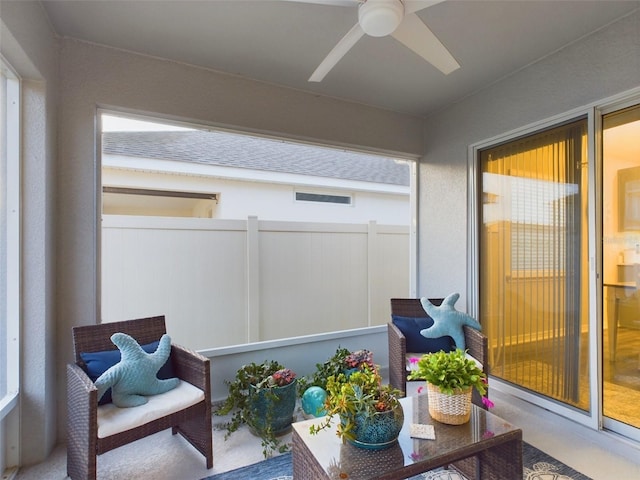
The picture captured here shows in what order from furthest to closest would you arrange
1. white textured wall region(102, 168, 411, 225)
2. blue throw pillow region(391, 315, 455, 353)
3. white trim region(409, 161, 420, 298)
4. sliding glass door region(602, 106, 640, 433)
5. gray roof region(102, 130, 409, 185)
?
1. white trim region(409, 161, 420, 298)
2. white textured wall region(102, 168, 411, 225)
3. gray roof region(102, 130, 409, 185)
4. blue throw pillow region(391, 315, 455, 353)
5. sliding glass door region(602, 106, 640, 433)

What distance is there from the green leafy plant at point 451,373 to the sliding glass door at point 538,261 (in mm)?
1278

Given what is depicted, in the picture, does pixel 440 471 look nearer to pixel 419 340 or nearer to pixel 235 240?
pixel 419 340

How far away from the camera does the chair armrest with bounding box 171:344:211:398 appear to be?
6.34 feet

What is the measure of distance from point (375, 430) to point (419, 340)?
1457mm

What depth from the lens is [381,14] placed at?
146 cm

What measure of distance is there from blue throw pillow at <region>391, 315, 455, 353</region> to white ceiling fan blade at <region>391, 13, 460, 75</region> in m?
1.84

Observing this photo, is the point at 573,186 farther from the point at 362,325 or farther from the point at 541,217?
the point at 362,325

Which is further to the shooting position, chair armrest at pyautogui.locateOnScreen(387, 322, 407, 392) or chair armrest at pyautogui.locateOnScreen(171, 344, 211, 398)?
chair armrest at pyautogui.locateOnScreen(387, 322, 407, 392)

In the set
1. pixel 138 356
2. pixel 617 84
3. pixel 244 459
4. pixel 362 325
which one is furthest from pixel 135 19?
pixel 362 325

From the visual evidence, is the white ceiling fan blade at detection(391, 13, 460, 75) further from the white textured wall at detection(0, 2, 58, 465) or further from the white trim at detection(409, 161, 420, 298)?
the white textured wall at detection(0, 2, 58, 465)

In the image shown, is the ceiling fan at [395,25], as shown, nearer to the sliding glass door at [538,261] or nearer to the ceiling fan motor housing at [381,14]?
the ceiling fan motor housing at [381,14]

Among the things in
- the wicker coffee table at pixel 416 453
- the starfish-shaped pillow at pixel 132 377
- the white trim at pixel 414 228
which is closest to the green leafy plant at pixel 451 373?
the wicker coffee table at pixel 416 453

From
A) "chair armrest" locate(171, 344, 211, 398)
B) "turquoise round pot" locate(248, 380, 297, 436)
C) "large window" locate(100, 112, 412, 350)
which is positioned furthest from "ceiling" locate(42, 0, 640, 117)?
"turquoise round pot" locate(248, 380, 297, 436)

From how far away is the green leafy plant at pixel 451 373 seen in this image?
152 centimetres
